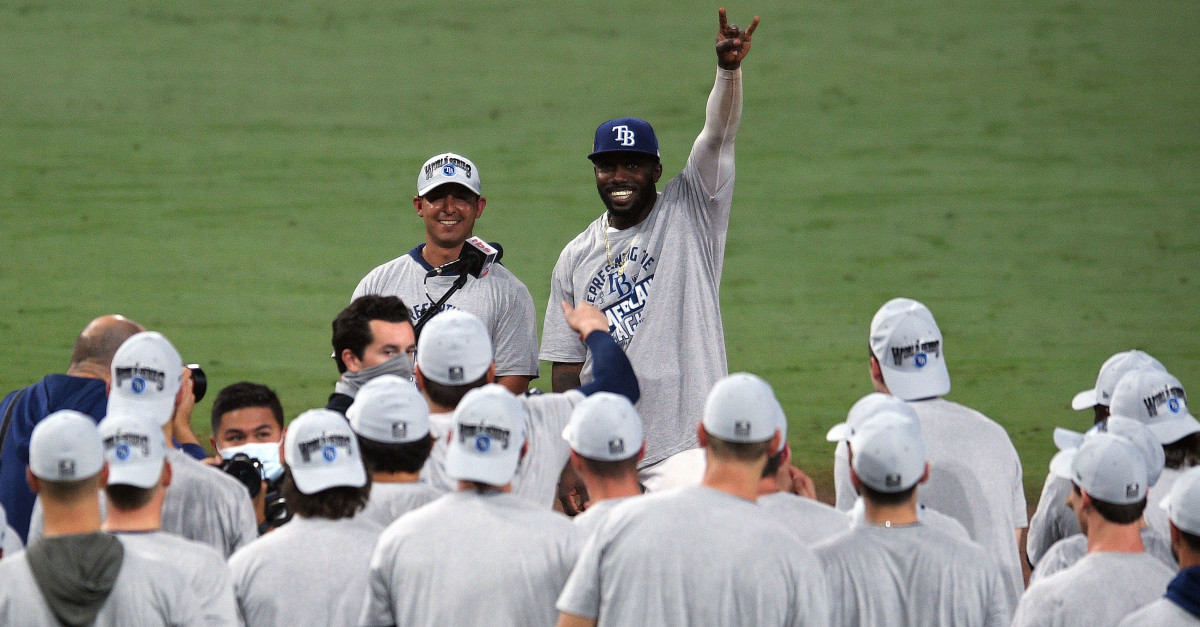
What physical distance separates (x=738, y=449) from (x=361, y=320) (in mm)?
1740

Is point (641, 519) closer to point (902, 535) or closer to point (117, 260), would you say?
point (902, 535)

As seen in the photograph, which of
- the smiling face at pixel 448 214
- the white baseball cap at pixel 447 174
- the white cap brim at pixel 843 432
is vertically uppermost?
the white baseball cap at pixel 447 174

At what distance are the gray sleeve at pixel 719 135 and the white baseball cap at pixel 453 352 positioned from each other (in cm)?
135

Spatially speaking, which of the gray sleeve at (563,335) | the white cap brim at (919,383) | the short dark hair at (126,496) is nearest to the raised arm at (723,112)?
the gray sleeve at (563,335)

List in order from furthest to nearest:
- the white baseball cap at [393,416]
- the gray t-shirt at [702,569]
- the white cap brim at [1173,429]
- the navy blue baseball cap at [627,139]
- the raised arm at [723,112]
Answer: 1. the navy blue baseball cap at [627,139]
2. the raised arm at [723,112]
3. the white cap brim at [1173,429]
4. the white baseball cap at [393,416]
5. the gray t-shirt at [702,569]

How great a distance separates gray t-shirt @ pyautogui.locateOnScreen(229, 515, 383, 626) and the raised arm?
200cm

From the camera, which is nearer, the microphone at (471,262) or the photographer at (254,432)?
the photographer at (254,432)

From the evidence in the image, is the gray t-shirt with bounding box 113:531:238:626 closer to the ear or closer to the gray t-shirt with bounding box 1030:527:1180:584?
the ear

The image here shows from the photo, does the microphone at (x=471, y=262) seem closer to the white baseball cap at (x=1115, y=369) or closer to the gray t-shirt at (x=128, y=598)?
the white baseball cap at (x=1115, y=369)

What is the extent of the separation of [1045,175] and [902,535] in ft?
25.9

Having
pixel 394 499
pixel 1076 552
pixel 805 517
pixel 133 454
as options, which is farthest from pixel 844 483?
pixel 133 454

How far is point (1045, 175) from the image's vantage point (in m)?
10.2

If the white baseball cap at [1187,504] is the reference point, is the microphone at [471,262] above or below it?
above

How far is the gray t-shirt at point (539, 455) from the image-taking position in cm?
350
